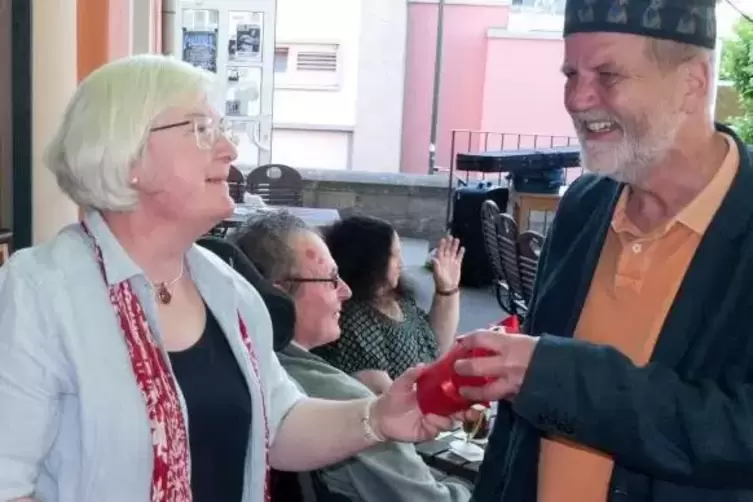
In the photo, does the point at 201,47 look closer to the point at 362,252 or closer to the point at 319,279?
the point at 362,252

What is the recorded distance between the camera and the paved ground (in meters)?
6.52

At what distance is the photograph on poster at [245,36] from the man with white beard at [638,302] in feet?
24.0

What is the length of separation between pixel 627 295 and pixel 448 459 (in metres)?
1.17

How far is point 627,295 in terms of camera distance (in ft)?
4.79

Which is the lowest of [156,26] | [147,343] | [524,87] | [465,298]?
[465,298]

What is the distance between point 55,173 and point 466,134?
1099 centimetres

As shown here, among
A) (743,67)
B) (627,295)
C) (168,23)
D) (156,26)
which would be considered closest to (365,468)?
(627,295)

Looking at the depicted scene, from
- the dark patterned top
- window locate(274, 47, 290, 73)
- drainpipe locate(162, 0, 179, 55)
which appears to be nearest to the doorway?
the dark patterned top

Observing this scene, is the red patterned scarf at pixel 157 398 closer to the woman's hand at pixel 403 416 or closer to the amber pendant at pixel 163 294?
the amber pendant at pixel 163 294

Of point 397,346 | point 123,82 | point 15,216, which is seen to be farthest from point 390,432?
point 15,216

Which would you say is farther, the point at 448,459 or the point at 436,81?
the point at 436,81

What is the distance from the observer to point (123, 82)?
147cm

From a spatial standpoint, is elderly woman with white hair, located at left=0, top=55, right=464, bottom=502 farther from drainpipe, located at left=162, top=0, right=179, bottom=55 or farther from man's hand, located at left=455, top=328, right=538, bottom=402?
drainpipe, located at left=162, top=0, right=179, bottom=55

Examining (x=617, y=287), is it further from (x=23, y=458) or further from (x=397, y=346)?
(x=397, y=346)
